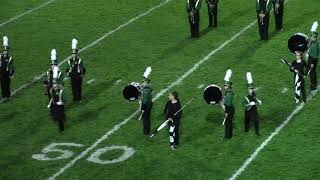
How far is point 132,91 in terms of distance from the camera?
15859 mm

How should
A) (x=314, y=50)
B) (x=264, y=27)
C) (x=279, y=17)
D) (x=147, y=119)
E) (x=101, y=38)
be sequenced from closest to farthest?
(x=147, y=119)
(x=314, y=50)
(x=264, y=27)
(x=279, y=17)
(x=101, y=38)

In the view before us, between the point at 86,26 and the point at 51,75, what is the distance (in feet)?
23.1

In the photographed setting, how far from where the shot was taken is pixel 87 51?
21.7 metres

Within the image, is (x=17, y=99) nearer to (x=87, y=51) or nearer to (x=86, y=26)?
(x=87, y=51)

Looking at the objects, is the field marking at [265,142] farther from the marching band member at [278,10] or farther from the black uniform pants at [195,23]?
the black uniform pants at [195,23]

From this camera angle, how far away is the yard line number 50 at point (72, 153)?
15.1 m

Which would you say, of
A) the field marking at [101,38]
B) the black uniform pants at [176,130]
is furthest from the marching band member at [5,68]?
the black uniform pants at [176,130]

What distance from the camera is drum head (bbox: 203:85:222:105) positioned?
15362 millimetres

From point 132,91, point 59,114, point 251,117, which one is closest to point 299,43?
point 251,117

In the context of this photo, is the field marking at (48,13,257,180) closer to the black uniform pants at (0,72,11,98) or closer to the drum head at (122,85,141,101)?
the drum head at (122,85,141,101)

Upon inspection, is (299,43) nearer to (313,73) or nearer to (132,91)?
(313,73)

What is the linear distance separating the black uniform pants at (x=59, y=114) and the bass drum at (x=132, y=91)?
1.48m

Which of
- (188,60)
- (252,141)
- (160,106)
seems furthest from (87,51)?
(252,141)

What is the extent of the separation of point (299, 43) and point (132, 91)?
4699 mm
